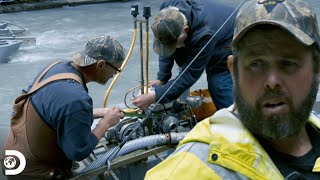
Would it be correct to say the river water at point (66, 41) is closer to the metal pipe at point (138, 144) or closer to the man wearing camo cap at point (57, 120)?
the man wearing camo cap at point (57, 120)

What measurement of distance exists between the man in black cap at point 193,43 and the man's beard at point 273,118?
181cm

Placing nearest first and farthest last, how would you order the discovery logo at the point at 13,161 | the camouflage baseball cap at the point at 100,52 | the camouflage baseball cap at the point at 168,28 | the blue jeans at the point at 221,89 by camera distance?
the discovery logo at the point at 13,161
the camouflage baseball cap at the point at 100,52
the camouflage baseball cap at the point at 168,28
the blue jeans at the point at 221,89

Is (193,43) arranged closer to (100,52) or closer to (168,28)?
(168,28)

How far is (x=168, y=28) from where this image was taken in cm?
276

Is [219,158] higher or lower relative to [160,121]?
higher

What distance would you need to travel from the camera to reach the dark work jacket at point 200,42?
2.92 m

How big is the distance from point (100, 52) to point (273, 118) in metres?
1.58

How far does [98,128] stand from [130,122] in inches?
16.4

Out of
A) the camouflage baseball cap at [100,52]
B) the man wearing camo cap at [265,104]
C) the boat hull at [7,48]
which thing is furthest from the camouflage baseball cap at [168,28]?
the boat hull at [7,48]

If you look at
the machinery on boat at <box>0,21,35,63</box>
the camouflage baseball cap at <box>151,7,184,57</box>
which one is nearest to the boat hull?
the machinery on boat at <box>0,21,35,63</box>

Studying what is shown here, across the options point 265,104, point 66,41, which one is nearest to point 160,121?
point 265,104

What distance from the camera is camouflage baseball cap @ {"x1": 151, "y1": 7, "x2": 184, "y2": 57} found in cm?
276

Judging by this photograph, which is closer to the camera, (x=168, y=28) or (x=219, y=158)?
(x=219, y=158)

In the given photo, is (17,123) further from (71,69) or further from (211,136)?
(211,136)
